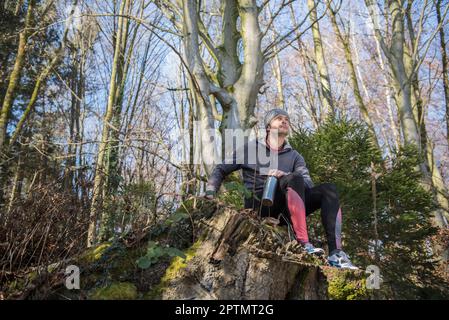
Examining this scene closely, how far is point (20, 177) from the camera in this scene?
36.6 feet

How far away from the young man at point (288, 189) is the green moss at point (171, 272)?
0.45m

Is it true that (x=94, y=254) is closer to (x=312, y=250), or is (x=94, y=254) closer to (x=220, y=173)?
(x=220, y=173)

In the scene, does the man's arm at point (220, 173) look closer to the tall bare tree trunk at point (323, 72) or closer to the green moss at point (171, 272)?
the green moss at point (171, 272)

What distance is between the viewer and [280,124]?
3.49 m

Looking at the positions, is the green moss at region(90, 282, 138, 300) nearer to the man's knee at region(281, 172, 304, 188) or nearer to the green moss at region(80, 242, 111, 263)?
the green moss at region(80, 242, 111, 263)

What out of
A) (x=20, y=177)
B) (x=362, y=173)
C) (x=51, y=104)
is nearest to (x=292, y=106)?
(x=51, y=104)

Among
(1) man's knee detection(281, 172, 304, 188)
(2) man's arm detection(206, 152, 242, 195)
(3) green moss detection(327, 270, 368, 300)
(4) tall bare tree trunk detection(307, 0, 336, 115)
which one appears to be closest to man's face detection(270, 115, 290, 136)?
(2) man's arm detection(206, 152, 242, 195)

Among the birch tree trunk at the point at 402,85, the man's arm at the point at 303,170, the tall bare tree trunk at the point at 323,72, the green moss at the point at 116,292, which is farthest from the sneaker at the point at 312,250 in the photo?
the tall bare tree trunk at the point at 323,72

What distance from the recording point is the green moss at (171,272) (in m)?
2.14

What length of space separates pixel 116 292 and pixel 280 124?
2.02 meters

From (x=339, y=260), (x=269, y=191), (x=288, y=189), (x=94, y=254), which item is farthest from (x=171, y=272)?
(x=339, y=260)
